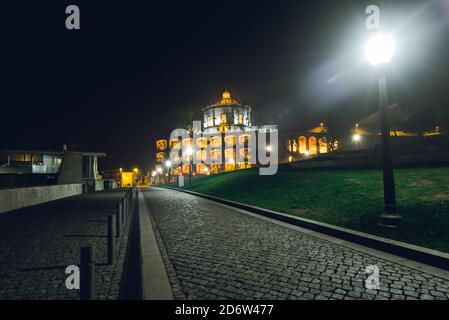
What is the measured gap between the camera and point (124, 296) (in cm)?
346

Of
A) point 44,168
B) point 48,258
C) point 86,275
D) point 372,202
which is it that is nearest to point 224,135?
point 44,168

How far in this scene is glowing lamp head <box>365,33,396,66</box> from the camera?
6301 millimetres

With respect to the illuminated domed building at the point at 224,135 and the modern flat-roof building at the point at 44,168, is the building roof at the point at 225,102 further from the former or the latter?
the modern flat-roof building at the point at 44,168

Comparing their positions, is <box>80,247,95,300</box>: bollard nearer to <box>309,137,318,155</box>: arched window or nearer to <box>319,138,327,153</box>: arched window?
<box>309,137,318,155</box>: arched window

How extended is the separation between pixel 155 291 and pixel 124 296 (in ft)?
1.51

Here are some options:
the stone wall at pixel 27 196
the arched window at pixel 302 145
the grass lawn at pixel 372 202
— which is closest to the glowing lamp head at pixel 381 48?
the grass lawn at pixel 372 202

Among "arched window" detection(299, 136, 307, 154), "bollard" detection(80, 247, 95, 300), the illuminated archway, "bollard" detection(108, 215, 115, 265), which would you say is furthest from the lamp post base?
the illuminated archway

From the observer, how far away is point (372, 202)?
27.9ft

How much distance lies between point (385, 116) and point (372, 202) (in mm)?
3464

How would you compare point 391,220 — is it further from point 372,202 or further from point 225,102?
point 225,102

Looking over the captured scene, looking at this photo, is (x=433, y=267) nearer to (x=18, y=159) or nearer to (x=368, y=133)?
(x=18, y=159)

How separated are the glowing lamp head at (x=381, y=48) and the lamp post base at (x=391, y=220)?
3.87 metres

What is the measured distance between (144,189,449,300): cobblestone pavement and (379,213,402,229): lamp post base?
1.55 metres

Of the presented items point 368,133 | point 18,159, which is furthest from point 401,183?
point 368,133
